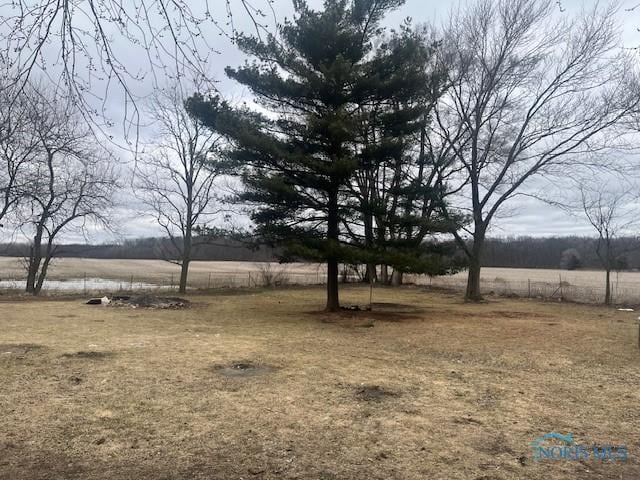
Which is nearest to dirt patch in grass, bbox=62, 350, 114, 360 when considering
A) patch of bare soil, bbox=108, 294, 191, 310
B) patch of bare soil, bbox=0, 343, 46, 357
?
patch of bare soil, bbox=0, 343, 46, 357

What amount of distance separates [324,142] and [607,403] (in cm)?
978

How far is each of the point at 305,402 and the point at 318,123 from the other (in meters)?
9.08

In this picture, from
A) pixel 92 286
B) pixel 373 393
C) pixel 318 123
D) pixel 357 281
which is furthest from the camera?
pixel 357 281

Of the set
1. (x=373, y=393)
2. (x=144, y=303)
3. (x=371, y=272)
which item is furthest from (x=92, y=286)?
(x=373, y=393)

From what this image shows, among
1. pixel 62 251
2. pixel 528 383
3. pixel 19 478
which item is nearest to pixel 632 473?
pixel 528 383

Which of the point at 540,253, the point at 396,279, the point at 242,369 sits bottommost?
the point at 242,369

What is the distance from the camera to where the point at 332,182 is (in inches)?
Answer: 549

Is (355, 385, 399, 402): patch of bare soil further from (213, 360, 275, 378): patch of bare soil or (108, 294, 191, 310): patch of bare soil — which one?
(108, 294, 191, 310): patch of bare soil

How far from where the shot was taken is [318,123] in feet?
43.7

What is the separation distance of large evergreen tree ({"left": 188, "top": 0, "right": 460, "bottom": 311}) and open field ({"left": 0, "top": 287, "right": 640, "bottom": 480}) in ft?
12.4

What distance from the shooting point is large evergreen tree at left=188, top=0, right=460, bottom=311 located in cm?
1356

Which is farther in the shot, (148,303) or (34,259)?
(34,259)

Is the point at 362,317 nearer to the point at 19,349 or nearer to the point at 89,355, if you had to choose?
the point at 89,355

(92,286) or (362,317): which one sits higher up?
(362,317)
